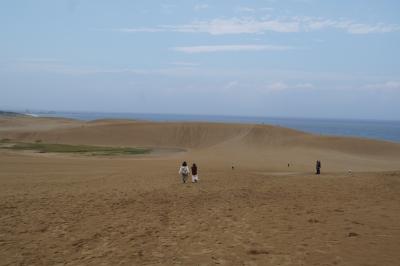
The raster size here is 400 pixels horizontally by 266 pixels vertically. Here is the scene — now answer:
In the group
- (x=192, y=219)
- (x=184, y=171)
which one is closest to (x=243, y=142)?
(x=184, y=171)

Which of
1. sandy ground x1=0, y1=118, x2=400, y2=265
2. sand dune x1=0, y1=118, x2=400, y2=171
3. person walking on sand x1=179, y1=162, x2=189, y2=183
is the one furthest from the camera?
sand dune x1=0, y1=118, x2=400, y2=171

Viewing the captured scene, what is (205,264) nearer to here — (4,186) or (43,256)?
(43,256)

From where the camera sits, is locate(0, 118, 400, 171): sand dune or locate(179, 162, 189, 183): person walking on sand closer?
locate(179, 162, 189, 183): person walking on sand

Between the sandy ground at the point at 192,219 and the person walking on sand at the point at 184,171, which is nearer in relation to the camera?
the sandy ground at the point at 192,219

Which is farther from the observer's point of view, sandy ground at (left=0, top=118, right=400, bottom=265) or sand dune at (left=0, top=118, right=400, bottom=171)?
sand dune at (left=0, top=118, right=400, bottom=171)

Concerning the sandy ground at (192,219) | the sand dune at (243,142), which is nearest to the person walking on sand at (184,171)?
the sandy ground at (192,219)

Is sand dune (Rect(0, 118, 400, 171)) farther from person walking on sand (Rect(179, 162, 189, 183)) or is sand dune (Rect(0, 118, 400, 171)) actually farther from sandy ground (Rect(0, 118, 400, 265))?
sandy ground (Rect(0, 118, 400, 265))

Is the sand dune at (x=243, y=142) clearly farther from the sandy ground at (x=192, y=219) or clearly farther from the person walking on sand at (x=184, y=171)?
the sandy ground at (x=192, y=219)

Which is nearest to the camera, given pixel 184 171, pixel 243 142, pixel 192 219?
pixel 192 219

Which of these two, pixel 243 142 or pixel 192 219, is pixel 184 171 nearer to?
pixel 192 219

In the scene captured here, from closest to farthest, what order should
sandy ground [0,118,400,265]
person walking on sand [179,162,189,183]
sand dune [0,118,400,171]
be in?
sandy ground [0,118,400,265] → person walking on sand [179,162,189,183] → sand dune [0,118,400,171]

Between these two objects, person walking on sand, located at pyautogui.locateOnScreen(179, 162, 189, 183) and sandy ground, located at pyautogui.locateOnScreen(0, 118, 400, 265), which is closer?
sandy ground, located at pyautogui.locateOnScreen(0, 118, 400, 265)

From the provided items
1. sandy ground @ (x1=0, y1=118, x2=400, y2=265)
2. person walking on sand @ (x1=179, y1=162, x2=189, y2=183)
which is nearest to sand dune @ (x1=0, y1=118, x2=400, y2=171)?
person walking on sand @ (x1=179, y1=162, x2=189, y2=183)

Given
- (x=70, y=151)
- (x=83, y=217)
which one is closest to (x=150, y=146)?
(x=70, y=151)
